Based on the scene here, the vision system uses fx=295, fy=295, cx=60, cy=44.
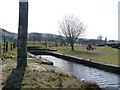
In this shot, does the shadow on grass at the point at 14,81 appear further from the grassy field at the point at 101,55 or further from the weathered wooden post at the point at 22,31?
the grassy field at the point at 101,55

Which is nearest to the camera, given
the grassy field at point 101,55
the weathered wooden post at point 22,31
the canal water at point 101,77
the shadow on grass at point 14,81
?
the shadow on grass at point 14,81

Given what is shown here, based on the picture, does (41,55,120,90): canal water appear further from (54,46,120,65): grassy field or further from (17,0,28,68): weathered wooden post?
(17,0,28,68): weathered wooden post

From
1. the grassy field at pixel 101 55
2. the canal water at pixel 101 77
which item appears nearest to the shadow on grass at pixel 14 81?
the canal water at pixel 101 77

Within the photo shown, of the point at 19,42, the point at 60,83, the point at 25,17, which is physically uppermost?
the point at 25,17

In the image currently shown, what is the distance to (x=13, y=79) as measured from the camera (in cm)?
916

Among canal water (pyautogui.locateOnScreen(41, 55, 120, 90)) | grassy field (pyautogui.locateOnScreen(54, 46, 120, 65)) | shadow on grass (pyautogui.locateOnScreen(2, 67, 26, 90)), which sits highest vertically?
shadow on grass (pyautogui.locateOnScreen(2, 67, 26, 90))

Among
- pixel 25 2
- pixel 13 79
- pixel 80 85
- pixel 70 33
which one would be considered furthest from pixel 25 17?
pixel 70 33

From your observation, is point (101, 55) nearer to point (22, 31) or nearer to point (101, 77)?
point (101, 77)

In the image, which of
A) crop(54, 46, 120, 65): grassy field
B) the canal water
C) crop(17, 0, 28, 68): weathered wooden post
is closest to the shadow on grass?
crop(17, 0, 28, 68): weathered wooden post

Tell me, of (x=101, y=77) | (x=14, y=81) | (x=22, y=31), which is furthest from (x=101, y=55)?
(x=14, y=81)

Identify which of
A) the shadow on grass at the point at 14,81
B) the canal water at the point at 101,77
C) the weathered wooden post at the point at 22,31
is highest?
the weathered wooden post at the point at 22,31

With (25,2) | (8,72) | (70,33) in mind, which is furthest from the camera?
(70,33)

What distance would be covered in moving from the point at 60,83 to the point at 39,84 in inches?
28.6

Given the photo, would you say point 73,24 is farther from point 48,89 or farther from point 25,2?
point 48,89
